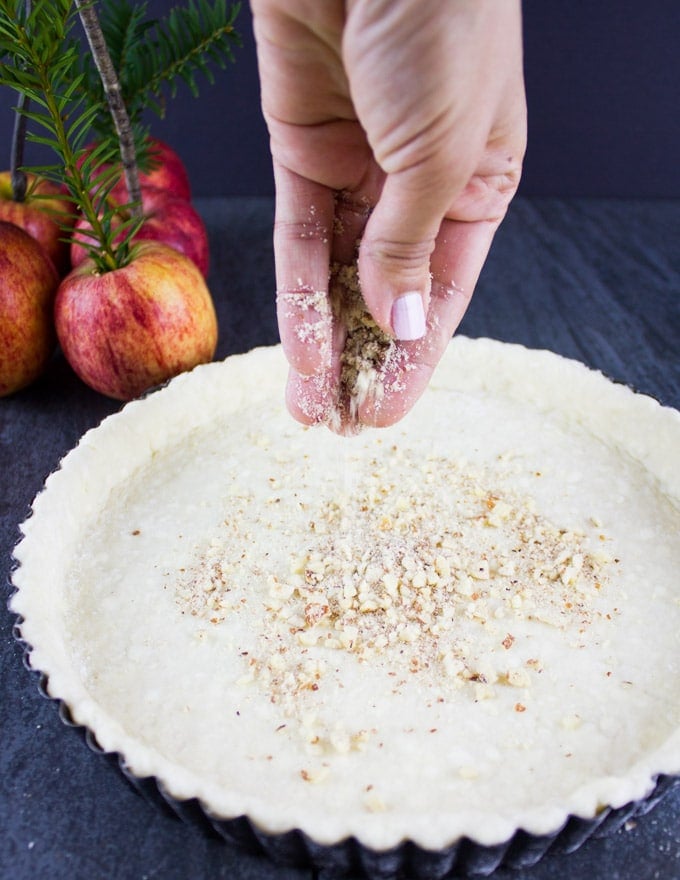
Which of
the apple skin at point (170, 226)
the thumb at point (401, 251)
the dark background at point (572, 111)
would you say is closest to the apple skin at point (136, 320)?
the apple skin at point (170, 226)

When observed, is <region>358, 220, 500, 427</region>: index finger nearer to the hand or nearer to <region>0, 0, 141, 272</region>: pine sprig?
the hand

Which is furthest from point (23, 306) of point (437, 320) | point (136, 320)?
point (437, 320)

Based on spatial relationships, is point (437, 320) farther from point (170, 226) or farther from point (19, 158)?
point (19, 158)

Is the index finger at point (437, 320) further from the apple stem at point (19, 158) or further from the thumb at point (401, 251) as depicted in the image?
the apple stem at point (19, 158)

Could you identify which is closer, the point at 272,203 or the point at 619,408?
the point at 619,408

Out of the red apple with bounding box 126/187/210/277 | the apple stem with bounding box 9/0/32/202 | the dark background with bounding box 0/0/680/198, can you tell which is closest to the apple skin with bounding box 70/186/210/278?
the red apple with bounding box 126/187/210/277

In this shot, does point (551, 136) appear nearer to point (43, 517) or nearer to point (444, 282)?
point (444, 282)

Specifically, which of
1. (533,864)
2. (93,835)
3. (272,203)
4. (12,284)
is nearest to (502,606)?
(533,864)
